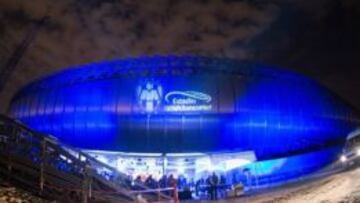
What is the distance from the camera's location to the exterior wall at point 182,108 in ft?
153

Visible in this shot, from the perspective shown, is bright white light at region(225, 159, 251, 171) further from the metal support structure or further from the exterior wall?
the metal support structure

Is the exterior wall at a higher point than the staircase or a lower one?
higher

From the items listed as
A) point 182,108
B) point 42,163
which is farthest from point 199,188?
point 182,108

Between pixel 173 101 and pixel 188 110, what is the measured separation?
1.56 m

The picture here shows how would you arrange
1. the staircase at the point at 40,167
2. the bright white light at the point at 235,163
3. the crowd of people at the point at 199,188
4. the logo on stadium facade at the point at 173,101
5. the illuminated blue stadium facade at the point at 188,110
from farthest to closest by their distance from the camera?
the illuminated blue stadium facade at the point at 188,110 < the logo on stadium facade at the point at 173,101 < the bright white light at the point at 235,163 < the crowd of people at the point at 199,188 < the staircase at the point at 40,167

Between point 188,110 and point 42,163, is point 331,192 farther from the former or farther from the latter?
point 188,110

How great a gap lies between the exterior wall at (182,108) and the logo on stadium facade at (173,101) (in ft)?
0.29

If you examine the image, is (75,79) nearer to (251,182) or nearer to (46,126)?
(46,126)

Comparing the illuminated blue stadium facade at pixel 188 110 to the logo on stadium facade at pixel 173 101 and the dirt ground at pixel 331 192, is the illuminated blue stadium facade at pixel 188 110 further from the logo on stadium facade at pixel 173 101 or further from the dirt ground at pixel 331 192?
the dirt ground at pixel 331 192

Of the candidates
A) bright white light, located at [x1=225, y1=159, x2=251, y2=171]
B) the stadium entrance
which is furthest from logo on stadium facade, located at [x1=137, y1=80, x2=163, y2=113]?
bright white light, located at [x1=225, y1=159, x2=251, y2=171]

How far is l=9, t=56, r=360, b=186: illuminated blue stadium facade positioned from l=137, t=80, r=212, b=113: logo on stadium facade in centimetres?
9

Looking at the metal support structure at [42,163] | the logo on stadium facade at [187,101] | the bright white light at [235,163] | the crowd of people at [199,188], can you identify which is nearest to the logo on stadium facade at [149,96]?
the logo on stadium facade at [187,101]

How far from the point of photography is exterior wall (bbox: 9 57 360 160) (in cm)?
4659

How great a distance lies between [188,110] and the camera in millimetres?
46406
